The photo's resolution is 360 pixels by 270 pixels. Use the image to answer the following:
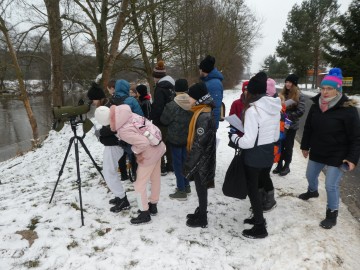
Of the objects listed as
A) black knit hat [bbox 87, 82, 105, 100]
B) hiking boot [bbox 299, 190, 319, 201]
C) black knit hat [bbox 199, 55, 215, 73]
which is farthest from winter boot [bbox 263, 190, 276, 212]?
black knit hat [bbox 87, 82, 105, 100]

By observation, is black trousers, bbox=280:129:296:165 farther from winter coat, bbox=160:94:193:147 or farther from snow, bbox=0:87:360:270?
winter coat, bbox=160:94:193:147

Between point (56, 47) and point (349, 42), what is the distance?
22.3 metres

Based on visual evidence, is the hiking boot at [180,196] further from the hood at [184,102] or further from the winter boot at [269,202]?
the hood at [184,102]

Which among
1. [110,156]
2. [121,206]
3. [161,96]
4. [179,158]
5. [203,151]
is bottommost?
[121,206]

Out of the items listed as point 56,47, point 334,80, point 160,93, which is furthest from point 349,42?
point 160,93

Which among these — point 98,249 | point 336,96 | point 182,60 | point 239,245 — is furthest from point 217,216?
point 182,60

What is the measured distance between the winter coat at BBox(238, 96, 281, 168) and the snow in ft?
3.16

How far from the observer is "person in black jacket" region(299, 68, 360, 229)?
2914 mm

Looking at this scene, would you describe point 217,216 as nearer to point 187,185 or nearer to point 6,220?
point 187,185

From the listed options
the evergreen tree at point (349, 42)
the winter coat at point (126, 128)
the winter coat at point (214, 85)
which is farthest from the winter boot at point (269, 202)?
the evergreen tree at point (349, 42)

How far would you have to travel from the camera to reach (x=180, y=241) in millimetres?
2941

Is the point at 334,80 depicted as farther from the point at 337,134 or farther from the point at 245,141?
the point at 245,141

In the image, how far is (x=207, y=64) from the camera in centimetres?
387

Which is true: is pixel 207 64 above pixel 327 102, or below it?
above
